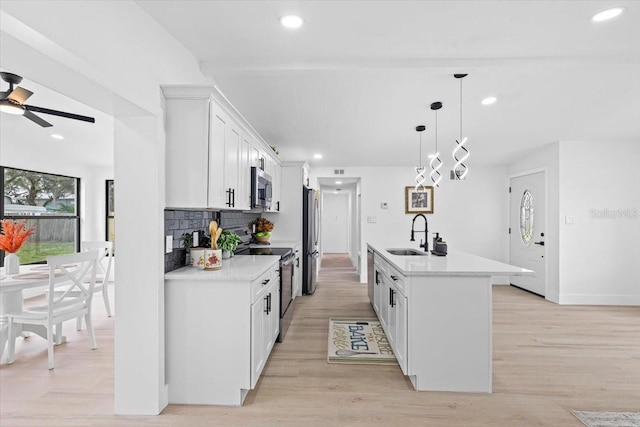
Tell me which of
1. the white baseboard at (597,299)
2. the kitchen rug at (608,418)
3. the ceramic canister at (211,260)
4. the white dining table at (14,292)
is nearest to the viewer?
the kitchen rug at (608,418)

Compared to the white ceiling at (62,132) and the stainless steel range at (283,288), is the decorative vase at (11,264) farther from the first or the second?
the stainless steel range at (283,288)

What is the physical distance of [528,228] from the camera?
5.86 metres

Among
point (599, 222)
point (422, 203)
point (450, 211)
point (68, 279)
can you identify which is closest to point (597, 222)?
point (599, 222)

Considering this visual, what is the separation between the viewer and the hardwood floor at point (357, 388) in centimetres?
219

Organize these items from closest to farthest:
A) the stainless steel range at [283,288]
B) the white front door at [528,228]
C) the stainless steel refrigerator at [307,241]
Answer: the stainless steel range at [283,288]
the white front door at [528,228]
the stainless steel refrigerator at [307,241]

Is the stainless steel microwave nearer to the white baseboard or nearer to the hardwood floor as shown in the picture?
the hardwood floor

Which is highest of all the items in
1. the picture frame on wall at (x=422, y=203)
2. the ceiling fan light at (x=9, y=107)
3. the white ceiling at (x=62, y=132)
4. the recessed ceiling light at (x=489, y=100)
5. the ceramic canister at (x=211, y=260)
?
the recessed ceiling light at (x=489, y=100)

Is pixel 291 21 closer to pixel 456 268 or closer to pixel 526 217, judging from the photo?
pixel 456 268

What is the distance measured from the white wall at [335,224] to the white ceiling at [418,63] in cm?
793

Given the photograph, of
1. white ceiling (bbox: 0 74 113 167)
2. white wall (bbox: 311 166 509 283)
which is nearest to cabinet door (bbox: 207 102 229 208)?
white ceiling (bbox: 0 74 113 167)

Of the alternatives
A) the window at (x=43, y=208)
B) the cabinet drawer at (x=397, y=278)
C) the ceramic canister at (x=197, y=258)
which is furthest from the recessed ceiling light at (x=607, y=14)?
the window at (x=43, y=208)

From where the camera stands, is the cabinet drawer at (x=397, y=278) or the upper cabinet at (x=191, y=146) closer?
the upper cabinet at (x=191, y=146)

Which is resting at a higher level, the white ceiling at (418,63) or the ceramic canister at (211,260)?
the white ceiling at (418,63)

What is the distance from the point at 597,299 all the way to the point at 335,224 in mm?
8693
